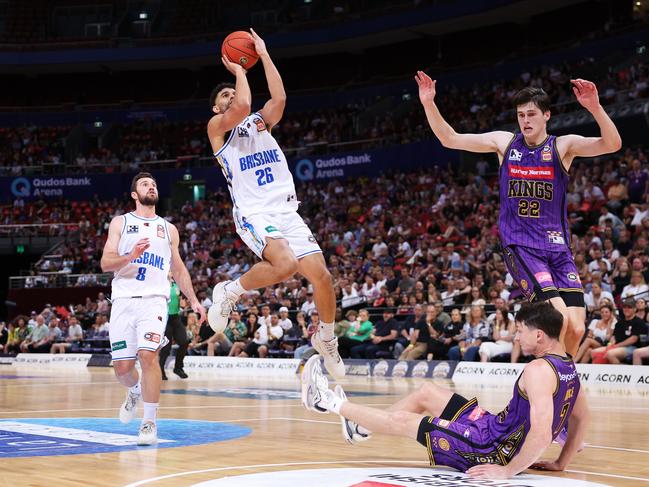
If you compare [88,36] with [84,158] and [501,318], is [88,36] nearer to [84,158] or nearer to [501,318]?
[84,158]

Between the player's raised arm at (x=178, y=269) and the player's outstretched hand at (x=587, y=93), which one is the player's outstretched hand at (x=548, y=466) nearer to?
the player's outstretched hand at (x=587, y=93)

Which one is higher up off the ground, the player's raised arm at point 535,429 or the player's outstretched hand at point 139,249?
the player's outstretched hand at point 139,249

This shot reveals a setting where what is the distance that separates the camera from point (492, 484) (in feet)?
18.2

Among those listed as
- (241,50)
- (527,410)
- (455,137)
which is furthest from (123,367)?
(527,410)

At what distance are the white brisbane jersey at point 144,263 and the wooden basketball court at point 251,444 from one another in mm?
1361

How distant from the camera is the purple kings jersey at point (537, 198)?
730cm

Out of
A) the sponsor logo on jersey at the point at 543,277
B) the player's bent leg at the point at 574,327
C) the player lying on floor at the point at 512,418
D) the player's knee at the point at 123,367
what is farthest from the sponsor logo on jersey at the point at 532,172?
the player's knee at the point at 123,367

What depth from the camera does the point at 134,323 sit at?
27.4 feet

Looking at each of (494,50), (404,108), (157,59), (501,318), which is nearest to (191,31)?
(157,59)

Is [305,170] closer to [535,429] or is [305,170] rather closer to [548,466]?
[548,466]

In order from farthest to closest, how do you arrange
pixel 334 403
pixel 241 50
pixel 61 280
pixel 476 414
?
pixel 61 280
pixel 241 50
pixel 334 403
pixel 476 414

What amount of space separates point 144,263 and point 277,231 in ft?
4.52

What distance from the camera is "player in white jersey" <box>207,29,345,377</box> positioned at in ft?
26.2

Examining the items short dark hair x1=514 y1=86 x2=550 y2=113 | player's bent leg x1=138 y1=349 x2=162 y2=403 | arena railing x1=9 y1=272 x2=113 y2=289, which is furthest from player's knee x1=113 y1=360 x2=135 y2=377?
arena railing x1=9 y1=272 x2=113 y2=289
